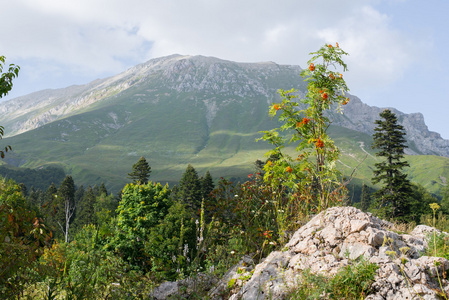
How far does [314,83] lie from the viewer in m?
6.87

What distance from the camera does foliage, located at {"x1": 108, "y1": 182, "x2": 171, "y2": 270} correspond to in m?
10.4

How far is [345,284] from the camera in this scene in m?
3.80

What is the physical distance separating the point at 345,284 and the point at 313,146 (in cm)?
347

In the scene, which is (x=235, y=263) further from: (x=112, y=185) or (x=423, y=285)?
(x=112, y=185)

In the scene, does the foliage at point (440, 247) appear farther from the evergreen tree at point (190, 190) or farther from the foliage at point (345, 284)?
the evergreen tree at point (190, 190)

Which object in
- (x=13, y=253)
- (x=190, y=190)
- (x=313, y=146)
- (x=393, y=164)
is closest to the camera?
(x=13, y=253)

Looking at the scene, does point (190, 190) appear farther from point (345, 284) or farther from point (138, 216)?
point (345, 284)

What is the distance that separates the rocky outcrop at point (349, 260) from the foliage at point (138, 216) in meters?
6.26

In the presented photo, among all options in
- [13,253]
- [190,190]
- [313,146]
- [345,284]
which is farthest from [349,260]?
[190,190]

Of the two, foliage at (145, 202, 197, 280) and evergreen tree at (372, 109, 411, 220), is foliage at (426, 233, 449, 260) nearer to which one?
foliage at (145, 202, 197, 280)

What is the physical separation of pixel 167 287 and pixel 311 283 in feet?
10.9

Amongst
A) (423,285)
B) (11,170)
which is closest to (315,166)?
(423,285)

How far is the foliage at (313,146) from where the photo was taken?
619 cm

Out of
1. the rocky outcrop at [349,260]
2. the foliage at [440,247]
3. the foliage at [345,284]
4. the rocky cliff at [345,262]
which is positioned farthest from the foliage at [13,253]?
the foliage at [440,247]
